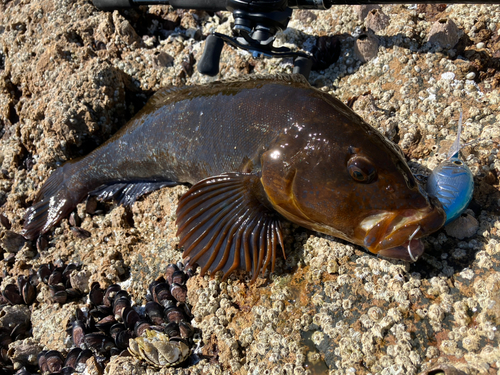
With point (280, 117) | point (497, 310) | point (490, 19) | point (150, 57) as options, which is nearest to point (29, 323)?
point (280, 117)

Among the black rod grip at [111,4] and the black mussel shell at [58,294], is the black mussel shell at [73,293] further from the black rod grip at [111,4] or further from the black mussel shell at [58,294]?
the black rod grip at [111,4]

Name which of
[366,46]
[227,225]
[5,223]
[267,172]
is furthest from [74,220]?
[366,46]

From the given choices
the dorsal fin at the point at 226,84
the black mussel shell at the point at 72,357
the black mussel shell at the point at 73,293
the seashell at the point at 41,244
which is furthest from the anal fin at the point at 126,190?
the black mussel shell at the point at 72,357

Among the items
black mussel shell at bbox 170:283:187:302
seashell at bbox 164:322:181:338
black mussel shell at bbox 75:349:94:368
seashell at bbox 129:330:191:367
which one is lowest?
black mussel shell at bbox 75:349:94:368

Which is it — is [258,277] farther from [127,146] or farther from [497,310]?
[127,146]

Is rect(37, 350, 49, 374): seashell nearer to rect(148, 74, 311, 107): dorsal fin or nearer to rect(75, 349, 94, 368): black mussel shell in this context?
rect(75, 349, 94, 368): black mussel shell

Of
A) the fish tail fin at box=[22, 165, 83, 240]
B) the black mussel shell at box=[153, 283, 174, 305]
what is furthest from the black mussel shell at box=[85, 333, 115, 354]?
the fish tail fin at box=[22, 165, 83, 240]
